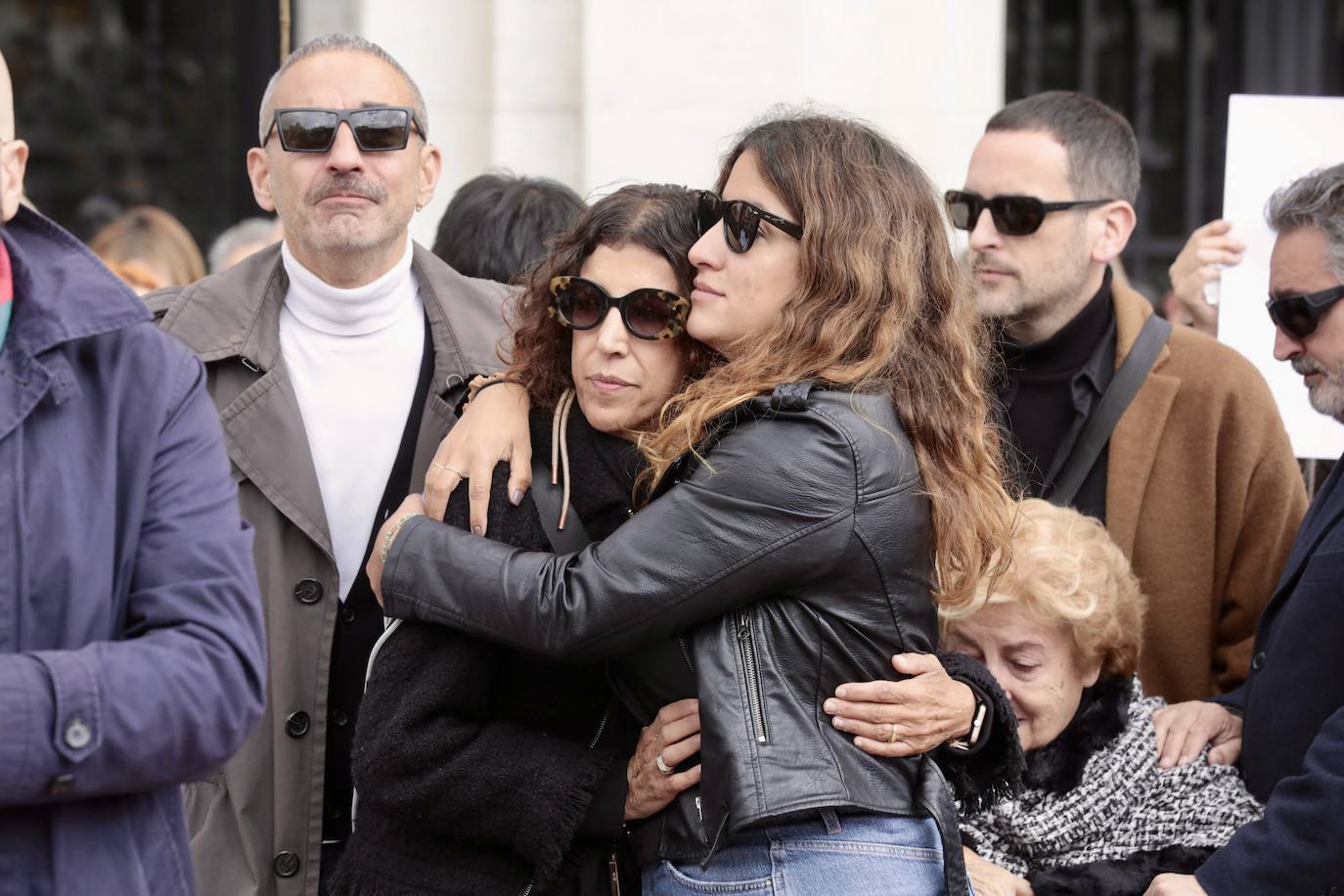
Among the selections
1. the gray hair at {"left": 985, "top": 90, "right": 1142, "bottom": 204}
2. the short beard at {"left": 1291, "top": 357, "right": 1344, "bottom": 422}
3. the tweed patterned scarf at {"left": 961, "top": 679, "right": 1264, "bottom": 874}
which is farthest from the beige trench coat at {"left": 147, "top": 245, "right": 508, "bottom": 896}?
the gray hair at {"left": 985, "top": 90, "right": 1142, "bottom": 204}

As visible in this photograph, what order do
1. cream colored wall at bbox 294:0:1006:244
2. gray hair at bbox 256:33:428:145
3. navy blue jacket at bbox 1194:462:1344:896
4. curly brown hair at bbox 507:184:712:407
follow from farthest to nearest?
cream colored wall at bbox 294:0:1006:244, gray hair at bbox 256:33:428:145, navy blue jacket at bbox 1194:462:1344:896, curly brown hair at bbox 507:184:712:407

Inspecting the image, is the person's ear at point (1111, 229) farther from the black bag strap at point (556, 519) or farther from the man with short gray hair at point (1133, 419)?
the black bag strap at point (556, 519)

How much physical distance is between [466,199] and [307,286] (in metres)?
0.76

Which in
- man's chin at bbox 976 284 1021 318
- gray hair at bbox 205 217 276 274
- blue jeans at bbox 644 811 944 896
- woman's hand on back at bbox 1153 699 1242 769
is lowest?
woman's hand on back at bbox 1153 699 1242 769

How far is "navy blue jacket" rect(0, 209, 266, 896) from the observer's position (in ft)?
5.62

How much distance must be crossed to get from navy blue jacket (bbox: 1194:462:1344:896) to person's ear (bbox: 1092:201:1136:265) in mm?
913

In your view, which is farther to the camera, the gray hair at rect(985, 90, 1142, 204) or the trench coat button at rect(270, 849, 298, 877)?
the gray hair at rect(985, 90, 1142, 204)

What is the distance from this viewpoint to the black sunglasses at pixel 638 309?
252 cm

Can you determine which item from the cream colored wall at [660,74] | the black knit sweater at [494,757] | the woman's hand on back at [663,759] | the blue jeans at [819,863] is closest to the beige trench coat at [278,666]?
the black knit sweater at [494,757]

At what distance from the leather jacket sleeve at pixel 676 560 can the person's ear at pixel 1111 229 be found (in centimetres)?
192

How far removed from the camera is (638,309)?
8.30 feet

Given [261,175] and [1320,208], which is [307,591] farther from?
[1320,208]

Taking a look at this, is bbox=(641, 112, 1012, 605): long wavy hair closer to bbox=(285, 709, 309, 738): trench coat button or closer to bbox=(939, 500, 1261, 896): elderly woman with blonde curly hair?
bbox=(939, 500, 1261, 896): elderly woman with blonde curly hair

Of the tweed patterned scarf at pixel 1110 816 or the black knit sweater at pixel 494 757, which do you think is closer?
the black knit sweater at pixel 494 757
